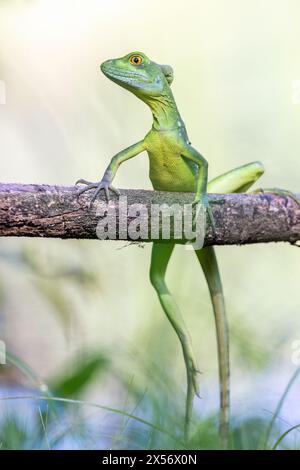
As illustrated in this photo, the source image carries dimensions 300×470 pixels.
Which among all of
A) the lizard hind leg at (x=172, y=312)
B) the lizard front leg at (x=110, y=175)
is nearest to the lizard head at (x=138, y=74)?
the lizard front leg at (x=110, y=175)

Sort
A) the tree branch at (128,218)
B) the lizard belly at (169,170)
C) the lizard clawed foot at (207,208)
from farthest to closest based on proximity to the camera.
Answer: the lizard belly at (169,170) → the lizard clawed foot at (207,208) → the tree branch at (128,218)

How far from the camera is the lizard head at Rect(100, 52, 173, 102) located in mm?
1489

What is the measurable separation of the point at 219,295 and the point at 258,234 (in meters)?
0.22

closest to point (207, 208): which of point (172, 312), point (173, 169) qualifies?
point (173, 169)

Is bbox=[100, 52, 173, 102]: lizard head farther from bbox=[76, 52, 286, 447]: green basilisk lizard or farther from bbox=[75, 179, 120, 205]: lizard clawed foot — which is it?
bbox=[75, 179, 120, 205]: lizard clawed foot

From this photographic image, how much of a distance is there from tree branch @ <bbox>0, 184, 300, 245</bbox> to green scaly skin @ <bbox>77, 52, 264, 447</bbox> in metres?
0.08

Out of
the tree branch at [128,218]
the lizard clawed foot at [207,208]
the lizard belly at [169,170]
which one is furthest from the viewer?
the lizard belly at [169,170]

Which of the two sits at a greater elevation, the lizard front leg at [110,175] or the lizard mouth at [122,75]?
the lizard mouth at [122,75]

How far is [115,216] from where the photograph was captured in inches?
53.1

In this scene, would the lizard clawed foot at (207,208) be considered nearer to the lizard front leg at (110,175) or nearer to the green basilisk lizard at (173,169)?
the green basilisk lizard at (173,169)

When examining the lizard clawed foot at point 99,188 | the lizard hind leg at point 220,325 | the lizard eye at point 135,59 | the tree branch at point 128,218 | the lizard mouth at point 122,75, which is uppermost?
the lizard eye at point 135,59

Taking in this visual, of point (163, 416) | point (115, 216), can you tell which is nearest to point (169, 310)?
point (163, 416)

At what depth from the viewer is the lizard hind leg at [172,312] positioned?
155cm

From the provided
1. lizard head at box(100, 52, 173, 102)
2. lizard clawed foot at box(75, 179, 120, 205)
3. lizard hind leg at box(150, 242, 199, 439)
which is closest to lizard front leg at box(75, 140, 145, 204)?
lizard clawed foot at box(75, 179, 120, 205)
